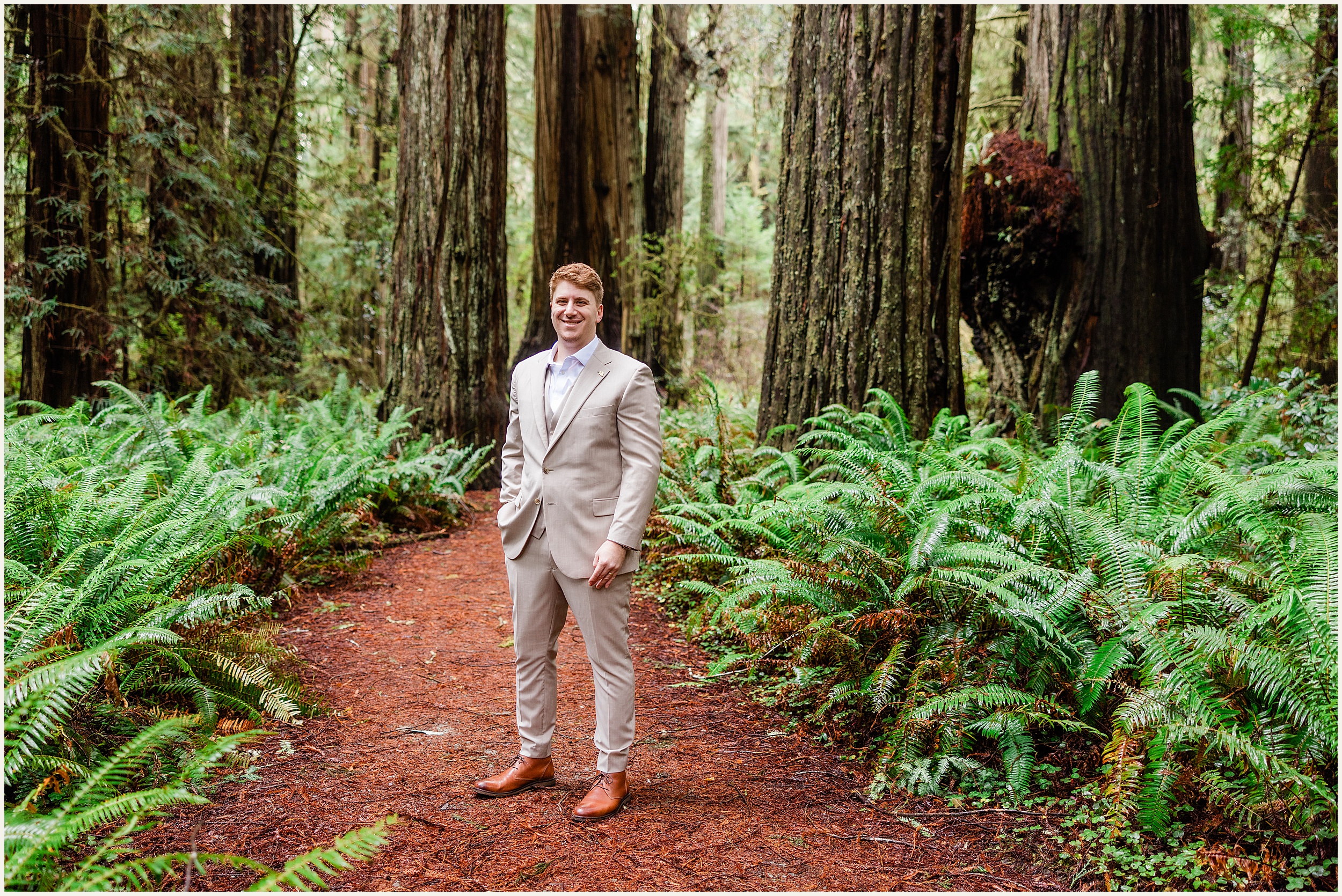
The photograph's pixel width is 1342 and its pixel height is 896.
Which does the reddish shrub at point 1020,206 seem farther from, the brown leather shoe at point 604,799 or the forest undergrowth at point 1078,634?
the brown leather shoe at point 604,799

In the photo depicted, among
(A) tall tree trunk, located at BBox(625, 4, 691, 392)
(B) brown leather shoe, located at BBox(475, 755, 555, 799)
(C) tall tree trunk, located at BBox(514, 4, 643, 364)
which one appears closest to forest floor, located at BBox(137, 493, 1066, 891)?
(B) brown leather shoe, located at BBox(475, 755, 555, 799)

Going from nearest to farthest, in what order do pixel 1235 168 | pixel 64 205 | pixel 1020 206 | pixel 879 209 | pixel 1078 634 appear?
pixel 1078 634 < pixel 879 209 < pixel 1020 206 < pixel 1235 168 < pixel 64 205

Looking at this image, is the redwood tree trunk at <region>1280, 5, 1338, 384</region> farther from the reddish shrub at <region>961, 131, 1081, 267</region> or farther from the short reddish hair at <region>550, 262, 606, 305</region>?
the short reddish hair at <region>550, 262, 606, 305</region>

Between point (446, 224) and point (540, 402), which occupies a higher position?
point (446, 224)

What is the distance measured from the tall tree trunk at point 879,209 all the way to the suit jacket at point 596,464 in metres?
3.18

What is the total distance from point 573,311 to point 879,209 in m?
3.50

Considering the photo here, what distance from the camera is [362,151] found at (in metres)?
19.3

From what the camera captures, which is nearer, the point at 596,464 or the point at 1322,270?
the point at 596,464

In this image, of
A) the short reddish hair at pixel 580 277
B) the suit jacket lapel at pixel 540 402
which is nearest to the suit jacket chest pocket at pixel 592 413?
the suit jacket lapel at pixel 540 402

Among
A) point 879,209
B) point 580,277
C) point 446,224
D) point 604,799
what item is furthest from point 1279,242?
point 604,799

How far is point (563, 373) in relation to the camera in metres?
3.19

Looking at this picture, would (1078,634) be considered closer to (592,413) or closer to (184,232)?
(592,413)

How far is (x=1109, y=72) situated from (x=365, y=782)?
26.6 feet

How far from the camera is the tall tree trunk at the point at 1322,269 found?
313 inches
